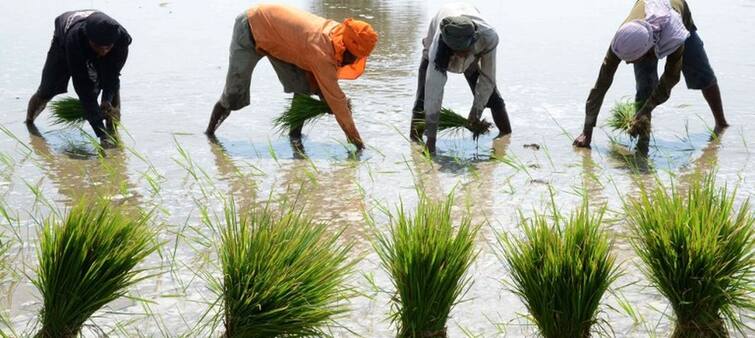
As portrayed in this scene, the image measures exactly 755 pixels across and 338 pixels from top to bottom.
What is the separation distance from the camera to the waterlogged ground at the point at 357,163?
3672 millimetres

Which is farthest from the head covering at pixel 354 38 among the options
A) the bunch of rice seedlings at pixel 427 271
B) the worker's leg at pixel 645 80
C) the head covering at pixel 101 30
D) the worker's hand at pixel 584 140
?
the bunch of rice seedlings at pixel 427 271

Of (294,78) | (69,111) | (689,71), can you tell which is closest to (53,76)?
(69,111)

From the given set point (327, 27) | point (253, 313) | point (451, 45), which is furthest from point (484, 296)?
point (327, 27)

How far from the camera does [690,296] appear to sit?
10.9 feet

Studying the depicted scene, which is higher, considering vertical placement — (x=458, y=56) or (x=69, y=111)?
(x=458, y=56)

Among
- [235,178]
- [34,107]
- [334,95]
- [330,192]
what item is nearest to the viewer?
[330,192]

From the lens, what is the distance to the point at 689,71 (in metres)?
6.59

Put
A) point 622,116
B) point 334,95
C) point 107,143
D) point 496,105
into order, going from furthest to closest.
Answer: point 496,105
point 622,116
point 107,143
point 334,95

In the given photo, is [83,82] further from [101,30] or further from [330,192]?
[330,192]

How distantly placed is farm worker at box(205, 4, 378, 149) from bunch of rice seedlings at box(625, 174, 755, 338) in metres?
2.72

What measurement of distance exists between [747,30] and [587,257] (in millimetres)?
9757

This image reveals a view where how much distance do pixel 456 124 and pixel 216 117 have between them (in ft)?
5.37

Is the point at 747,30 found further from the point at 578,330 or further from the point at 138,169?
the point at 578,330

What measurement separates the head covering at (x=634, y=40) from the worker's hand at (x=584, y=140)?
788mm
